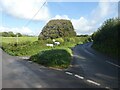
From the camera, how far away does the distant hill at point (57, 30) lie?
9407 centimetres

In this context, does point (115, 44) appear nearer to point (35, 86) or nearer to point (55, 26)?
point (35, 86)

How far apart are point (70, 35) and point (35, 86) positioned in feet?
293

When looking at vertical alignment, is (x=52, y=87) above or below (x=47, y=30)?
below

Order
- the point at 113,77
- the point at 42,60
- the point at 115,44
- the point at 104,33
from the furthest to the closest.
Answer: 1. the point at 104,33
2. the point at 115,44
3. the point at 42,60
4. the point at 113,77

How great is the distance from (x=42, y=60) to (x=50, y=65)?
216cm

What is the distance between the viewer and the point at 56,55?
81.6ft

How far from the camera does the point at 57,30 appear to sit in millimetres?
96750

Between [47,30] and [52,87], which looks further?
[47,30]

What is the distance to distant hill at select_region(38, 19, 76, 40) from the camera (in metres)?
94.1

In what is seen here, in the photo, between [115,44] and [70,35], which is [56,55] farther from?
[70,35]

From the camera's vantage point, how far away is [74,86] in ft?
41.3

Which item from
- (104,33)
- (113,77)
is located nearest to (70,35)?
(104,33)

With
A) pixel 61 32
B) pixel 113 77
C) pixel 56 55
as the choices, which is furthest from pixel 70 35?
pixel 113 77

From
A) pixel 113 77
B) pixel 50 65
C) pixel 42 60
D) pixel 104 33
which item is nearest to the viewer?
pixel 113 77
